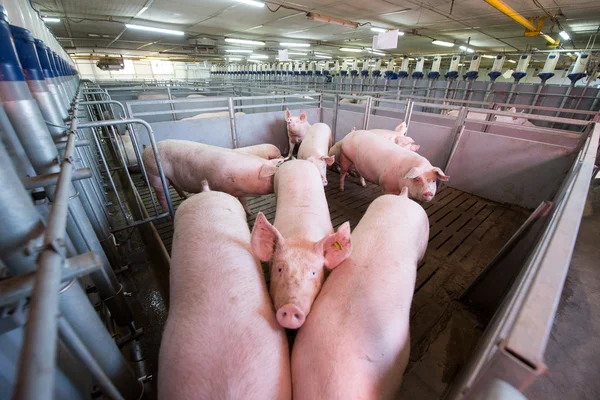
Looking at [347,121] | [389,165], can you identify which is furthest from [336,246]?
[347,121]

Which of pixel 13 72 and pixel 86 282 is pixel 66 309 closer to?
pixel 13 72

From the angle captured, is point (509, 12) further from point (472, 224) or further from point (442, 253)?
point (442, 253)

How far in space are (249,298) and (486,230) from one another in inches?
161

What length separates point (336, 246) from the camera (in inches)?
76.5

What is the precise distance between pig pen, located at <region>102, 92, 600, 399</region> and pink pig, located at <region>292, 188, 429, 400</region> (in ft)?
1.28

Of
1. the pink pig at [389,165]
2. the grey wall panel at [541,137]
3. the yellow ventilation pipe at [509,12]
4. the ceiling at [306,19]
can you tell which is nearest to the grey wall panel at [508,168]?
the grey wall panel at [541,137]

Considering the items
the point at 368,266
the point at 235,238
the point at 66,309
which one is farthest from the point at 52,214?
the point at 368,266

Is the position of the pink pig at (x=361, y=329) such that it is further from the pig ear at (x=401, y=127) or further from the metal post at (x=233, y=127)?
→ the metal post at (x=233, y=127)

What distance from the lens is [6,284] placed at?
2.31 ft

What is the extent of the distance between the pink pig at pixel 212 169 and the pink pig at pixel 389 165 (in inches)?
70.3

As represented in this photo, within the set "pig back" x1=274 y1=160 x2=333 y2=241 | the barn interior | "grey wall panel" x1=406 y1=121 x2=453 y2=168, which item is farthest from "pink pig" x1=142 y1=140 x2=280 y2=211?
"grey wall panel" x1=406 y1=121 x2=453 y2=168

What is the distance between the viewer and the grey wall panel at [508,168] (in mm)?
4297

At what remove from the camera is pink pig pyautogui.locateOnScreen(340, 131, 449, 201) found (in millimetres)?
3793

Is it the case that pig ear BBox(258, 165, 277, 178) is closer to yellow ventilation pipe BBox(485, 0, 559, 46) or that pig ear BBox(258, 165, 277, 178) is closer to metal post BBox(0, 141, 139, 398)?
metal post BBox(0, 141, 139, 398)
